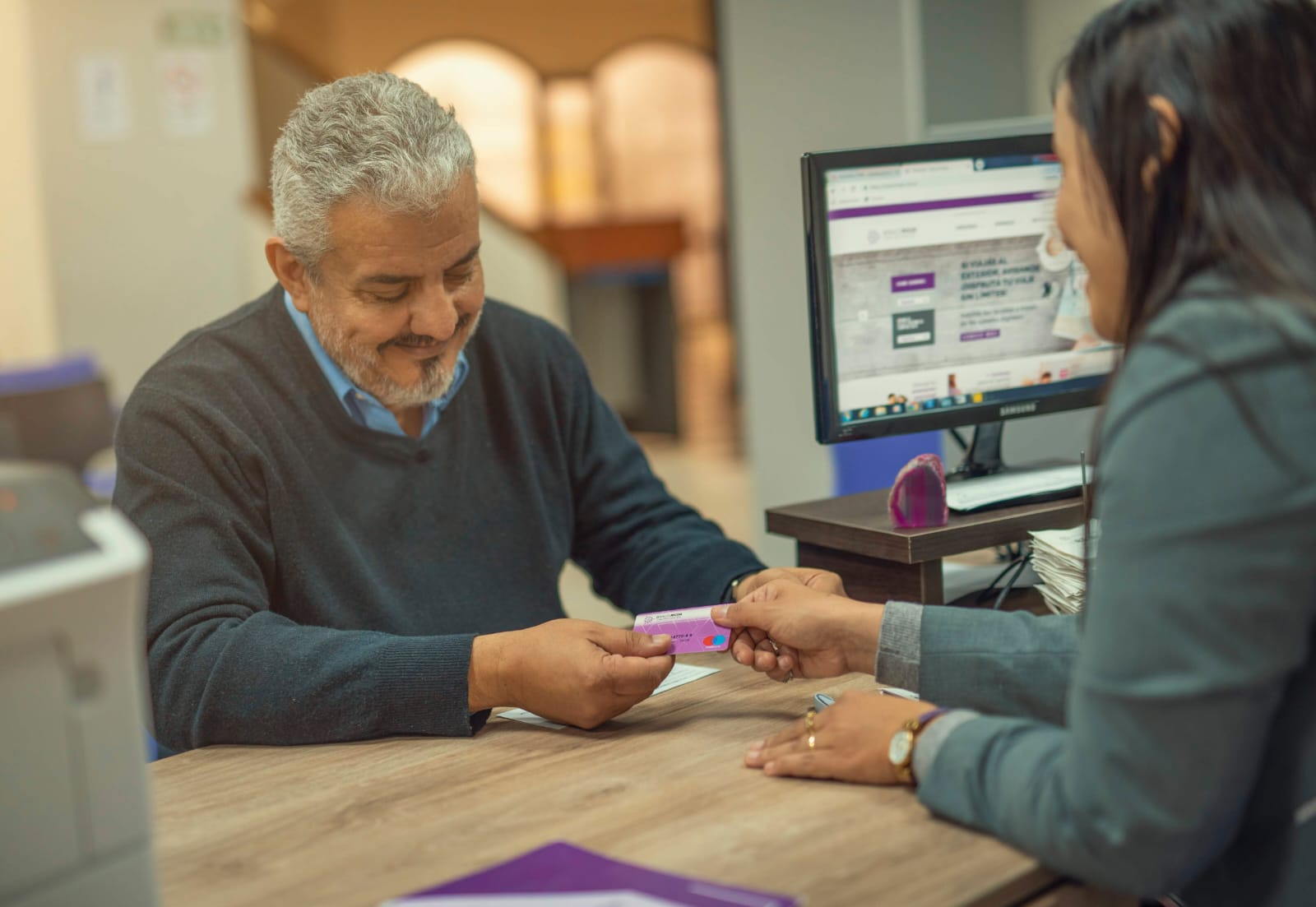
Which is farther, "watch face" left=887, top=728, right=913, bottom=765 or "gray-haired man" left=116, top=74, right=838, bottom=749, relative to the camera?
"gray-haired man" left=116, top=74, right=838, bottom=749

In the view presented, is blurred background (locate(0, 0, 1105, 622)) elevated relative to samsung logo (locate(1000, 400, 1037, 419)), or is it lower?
elevated

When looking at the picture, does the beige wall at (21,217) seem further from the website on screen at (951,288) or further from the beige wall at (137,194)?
the website on screen at (951,288)

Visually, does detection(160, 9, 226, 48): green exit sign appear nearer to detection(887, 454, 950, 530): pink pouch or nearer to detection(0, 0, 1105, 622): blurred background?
detection(0, 0, 1105, 622): blurred background

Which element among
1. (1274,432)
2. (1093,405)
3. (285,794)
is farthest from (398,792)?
(1093,405)

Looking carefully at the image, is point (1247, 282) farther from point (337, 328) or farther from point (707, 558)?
point (337, 328)

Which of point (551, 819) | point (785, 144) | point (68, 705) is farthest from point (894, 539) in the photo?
point (785, 144)

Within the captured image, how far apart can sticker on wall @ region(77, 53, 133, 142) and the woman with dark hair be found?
5.57 meters

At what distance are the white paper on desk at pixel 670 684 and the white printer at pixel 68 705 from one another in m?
0.50

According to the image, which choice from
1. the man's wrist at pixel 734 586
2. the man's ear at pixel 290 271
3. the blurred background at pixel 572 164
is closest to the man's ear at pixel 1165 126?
the blurred background at pixel 572 164

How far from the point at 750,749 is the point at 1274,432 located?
0.54 metres

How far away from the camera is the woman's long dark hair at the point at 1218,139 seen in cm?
83

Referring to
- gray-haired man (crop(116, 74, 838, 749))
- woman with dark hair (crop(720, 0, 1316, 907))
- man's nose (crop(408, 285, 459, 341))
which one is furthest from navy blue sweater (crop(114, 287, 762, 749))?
woman with dark hair (crop(720, 0, 1316, 907))

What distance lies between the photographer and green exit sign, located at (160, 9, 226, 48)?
5.63 m

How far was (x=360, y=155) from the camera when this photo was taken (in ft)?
4.66
